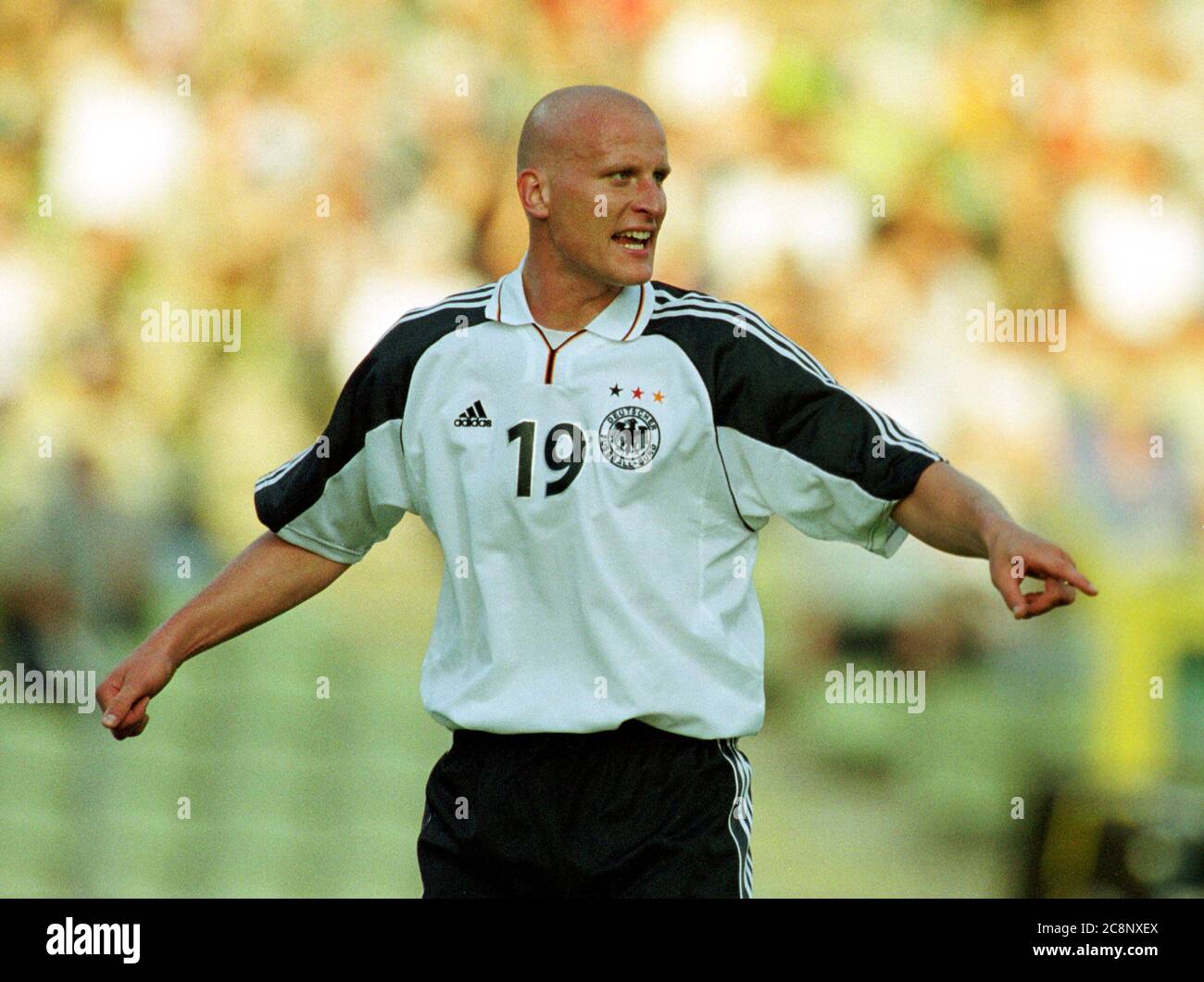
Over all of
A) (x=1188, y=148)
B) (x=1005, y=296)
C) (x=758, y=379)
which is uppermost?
(x=1188, y=148)

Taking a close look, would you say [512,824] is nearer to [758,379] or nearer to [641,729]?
[641,729]

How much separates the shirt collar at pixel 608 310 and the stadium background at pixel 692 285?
2.74 m

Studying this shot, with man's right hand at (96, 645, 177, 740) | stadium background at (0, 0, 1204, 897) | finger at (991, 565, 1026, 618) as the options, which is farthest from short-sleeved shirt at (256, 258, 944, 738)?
stadium background at (0, 0, 1204, 897)

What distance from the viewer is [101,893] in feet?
19.5

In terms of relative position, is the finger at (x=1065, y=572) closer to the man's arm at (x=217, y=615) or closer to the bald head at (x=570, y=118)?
the bald head at (x=570, y=118)

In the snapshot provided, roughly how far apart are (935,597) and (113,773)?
2.86 meters

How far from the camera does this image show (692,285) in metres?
6.11

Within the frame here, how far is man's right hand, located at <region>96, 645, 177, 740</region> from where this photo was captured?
3271mm

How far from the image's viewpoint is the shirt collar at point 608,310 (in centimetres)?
328

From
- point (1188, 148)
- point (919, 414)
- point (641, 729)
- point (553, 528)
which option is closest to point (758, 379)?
point (553, 528)

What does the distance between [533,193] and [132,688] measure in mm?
1193

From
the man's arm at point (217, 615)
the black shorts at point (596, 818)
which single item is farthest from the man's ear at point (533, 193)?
the black shorts at point (596, 818)

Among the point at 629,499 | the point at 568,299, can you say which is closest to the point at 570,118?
the point at 568,299

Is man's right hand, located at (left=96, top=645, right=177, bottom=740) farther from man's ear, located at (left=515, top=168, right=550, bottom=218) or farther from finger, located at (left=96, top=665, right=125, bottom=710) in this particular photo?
man's ear, located at (left=515, top=168, right=550, bottom=218)
